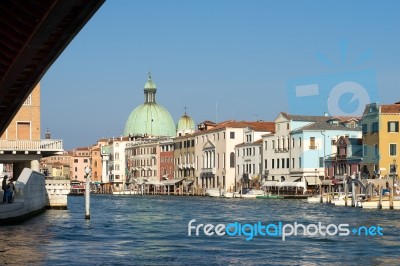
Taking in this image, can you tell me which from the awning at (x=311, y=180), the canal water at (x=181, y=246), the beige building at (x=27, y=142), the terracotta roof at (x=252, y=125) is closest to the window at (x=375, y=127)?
the awning at (x=311, y=180)

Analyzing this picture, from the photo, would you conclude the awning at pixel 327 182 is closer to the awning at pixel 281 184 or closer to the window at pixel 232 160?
the awning at pixel 281 184

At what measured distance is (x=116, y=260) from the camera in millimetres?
18797

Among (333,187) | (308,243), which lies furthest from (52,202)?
(333,187)

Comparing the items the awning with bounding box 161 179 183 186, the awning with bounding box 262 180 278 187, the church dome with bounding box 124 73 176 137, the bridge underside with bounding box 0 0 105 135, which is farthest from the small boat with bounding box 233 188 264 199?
the bridge underside with bounding box 0 0 105 135

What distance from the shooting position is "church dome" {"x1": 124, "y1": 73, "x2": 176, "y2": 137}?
455 feet

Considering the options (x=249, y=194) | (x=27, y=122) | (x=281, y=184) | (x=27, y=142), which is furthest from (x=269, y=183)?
(x=27, y=142)

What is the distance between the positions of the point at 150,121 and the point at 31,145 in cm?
9394

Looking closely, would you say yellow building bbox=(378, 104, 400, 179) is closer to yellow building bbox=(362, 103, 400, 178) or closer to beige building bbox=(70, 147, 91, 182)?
yellow building bbox=(362, 103, 400, 178)

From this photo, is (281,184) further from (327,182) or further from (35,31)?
(35,31)

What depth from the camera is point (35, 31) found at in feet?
32.6

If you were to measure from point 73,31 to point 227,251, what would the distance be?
10785mm

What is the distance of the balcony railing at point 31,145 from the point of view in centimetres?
4403

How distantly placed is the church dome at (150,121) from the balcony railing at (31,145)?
3644 inches

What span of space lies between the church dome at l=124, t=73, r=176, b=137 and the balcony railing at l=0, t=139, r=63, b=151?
3644 inches
